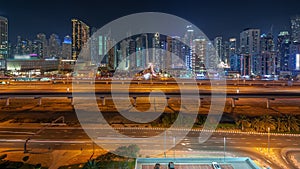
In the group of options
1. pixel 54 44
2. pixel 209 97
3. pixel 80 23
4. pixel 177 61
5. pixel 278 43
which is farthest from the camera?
pixel 54 44

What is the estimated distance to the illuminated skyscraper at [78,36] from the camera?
8146 cm

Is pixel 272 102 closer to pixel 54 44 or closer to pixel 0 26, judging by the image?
pixel 0 26

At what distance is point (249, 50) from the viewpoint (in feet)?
232

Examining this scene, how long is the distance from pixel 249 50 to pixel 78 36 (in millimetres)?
44562

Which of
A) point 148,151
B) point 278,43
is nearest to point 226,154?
point 148,151

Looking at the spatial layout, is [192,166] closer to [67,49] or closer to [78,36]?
[78,36]

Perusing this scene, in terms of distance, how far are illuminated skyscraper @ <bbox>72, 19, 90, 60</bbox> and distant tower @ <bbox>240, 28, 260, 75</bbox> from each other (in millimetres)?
41157

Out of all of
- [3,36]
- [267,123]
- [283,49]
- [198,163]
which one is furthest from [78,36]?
[198,163]

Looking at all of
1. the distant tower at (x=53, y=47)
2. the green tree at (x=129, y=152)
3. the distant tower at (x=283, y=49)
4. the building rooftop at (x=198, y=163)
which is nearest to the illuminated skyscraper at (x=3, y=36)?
the distant tower at (x=53, y=47)

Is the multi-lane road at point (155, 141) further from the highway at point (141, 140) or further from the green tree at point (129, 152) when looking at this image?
the green tree at point (129, 152)

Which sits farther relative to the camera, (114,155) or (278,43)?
(278,43)

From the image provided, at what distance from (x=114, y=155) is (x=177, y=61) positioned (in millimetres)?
59767

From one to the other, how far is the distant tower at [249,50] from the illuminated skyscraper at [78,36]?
1620 inches

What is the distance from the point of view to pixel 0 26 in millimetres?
76938
